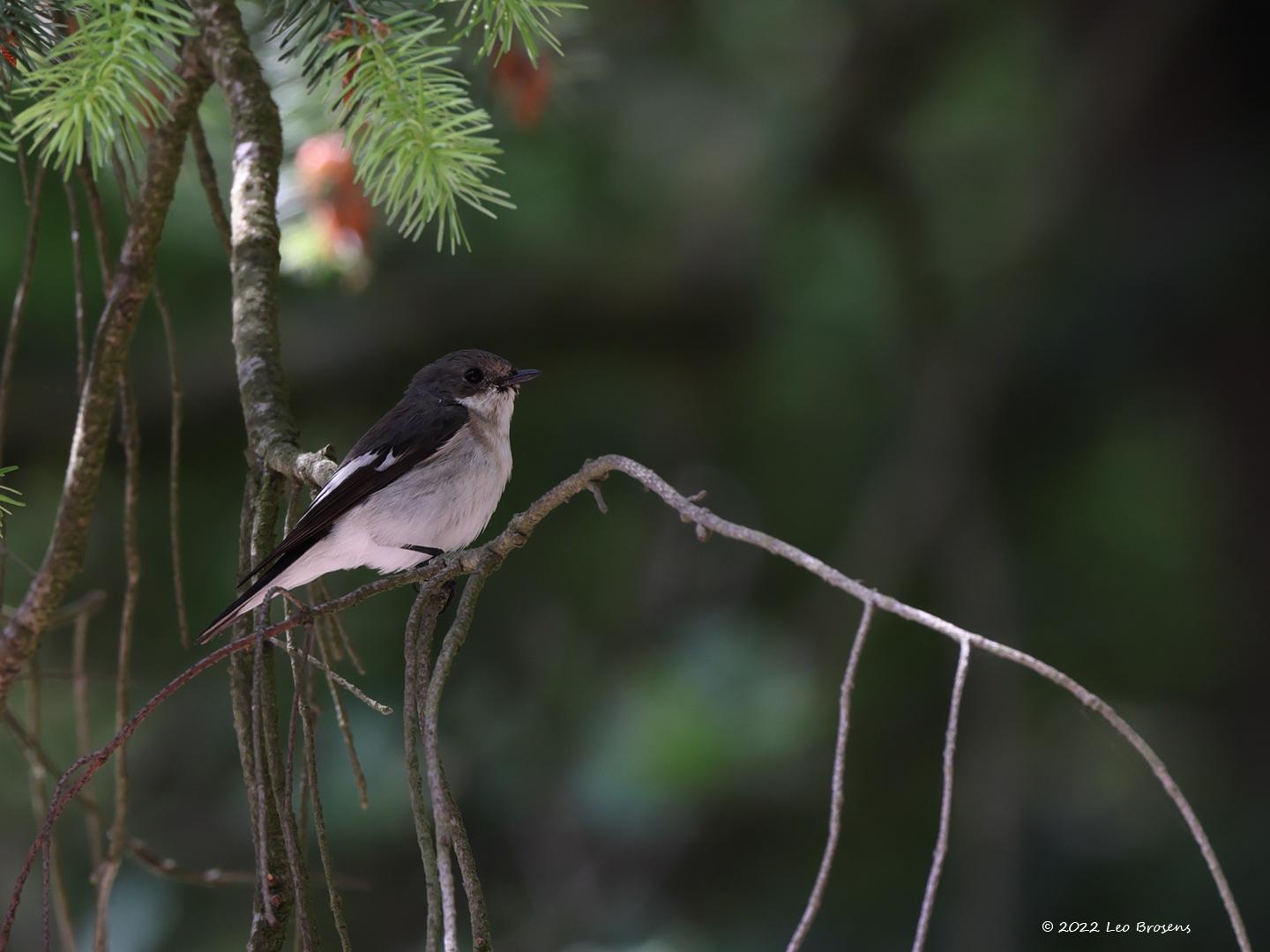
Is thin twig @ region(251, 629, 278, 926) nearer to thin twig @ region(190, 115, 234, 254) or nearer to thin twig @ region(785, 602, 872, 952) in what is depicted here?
thin twig @ region(785, 602, 872, 952)

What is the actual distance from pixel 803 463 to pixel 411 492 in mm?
Answer: 2050

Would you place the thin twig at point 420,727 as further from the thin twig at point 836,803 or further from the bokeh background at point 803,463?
the bokeh background at point 803,463

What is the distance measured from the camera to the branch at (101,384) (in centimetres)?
161

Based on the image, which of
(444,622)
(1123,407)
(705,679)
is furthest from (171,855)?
(1123,407)

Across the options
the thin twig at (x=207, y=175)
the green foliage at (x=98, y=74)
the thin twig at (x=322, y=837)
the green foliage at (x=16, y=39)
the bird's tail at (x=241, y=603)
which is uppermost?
the thin twig at (x=207, y=175)

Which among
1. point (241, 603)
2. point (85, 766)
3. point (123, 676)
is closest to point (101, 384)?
point (123, 676)

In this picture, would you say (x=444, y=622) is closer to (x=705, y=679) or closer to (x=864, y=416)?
(x=705, y=679)

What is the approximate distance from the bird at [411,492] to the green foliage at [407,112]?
1.07 meters

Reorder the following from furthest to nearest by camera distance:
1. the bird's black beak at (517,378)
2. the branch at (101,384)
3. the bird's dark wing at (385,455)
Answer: the bird's black beak at (517,378)
the bird's dark wing at (385,455)
the branch at (101,384)

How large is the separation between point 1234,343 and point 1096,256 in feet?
1.94

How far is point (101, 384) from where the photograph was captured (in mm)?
1891

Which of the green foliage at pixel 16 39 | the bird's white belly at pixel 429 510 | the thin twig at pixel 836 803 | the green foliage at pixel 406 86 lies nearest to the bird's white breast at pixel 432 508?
the bird's white belly at pixel 429 510
